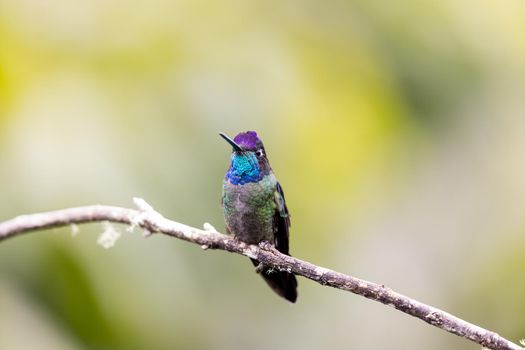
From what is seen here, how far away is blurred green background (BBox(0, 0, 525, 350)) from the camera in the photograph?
458 cm

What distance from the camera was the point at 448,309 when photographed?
6000 mm

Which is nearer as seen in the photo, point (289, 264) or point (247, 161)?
point (289, 264)

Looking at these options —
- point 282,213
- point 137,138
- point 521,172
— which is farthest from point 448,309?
point 282,213

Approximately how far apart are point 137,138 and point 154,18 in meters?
1.39

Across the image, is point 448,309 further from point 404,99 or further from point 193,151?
point 193,151

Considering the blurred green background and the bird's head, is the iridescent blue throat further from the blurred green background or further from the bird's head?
the blurred green background

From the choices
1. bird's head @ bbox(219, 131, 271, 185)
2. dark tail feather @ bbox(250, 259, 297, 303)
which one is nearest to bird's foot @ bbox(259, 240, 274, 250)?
dark tail feather @ bbox(250, 259, 297, 303)

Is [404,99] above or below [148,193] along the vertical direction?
above

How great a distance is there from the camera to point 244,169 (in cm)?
323

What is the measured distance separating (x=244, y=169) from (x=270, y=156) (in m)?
2.66

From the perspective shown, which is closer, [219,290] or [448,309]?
[219,290]

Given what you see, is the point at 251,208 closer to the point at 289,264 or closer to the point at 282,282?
the point at 282,282

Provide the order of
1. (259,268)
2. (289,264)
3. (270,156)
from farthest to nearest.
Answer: (270,156) → (259,268) → (289,264)

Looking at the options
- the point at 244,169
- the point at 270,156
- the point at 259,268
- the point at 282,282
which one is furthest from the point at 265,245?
the point at 270,156
